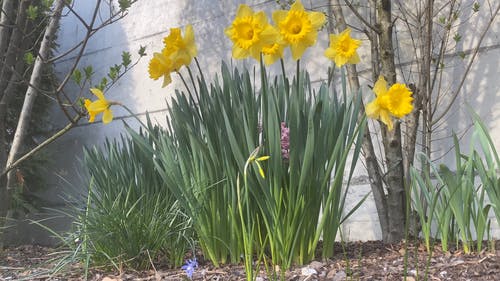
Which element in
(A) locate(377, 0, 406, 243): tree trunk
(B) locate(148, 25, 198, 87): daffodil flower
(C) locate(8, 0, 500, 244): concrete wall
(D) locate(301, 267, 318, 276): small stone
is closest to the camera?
(D) locate(301, 267, 318, 276): small stone

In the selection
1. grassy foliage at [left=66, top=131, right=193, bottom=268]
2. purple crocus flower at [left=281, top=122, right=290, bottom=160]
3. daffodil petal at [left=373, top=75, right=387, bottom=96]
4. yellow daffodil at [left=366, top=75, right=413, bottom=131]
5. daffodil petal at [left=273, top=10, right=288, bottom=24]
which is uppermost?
daffodil petal at [left=273, top=10, right=288, bottom=24]

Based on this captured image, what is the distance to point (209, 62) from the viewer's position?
447cm

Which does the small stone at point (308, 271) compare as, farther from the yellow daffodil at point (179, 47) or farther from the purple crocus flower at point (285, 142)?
the yellow daffodil at point (179, 47)

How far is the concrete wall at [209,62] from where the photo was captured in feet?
10.6

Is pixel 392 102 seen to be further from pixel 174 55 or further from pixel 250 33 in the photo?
pixel 174 55

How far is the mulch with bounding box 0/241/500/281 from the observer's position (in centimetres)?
173

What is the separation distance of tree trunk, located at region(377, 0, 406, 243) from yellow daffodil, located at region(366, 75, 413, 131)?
0.99 metres

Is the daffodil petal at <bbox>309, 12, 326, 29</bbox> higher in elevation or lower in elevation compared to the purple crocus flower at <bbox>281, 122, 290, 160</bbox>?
higher

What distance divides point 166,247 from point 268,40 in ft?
3.18

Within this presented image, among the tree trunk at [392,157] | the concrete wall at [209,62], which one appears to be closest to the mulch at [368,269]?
the tree trunk at [392,157]

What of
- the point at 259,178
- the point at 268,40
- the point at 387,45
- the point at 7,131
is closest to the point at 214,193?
the point at 259,178

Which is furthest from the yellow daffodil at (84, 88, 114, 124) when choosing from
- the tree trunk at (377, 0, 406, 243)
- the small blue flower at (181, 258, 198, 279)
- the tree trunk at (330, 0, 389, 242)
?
the tree trunk at (377, 0, 406, 243)

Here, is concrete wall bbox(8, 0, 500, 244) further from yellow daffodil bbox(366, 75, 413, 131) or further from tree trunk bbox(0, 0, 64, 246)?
yellow daffodil bbox(366, 75, 413, 131)

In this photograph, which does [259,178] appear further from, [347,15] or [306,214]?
[347,15]
